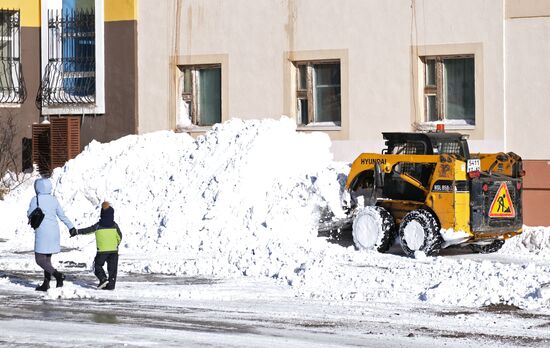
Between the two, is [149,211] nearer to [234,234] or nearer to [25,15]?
[234,234]

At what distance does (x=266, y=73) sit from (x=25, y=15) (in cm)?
681

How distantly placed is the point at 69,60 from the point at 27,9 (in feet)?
5.48

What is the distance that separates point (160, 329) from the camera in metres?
13.7

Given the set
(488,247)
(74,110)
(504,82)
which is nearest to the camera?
(488,247)

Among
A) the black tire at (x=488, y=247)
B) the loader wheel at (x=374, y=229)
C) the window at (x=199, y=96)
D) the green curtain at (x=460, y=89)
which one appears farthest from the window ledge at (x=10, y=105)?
the black tire at (x=488, y=247)

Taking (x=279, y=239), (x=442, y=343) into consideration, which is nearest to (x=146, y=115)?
(x=279, y=239)

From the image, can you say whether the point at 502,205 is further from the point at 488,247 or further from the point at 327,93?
the point at 327,93

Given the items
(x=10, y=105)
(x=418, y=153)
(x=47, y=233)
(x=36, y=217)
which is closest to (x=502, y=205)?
(x=418, y=153)

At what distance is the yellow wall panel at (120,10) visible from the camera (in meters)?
28.3

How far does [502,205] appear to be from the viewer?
67.9ft

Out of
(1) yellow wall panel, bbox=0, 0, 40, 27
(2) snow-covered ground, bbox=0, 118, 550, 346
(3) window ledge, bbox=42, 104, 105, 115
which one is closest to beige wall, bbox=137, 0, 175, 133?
(2) snow-covered ground, bbox=0, 118, 550, 346

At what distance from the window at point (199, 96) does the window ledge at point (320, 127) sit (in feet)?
7.50

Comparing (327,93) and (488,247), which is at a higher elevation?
(327,93)

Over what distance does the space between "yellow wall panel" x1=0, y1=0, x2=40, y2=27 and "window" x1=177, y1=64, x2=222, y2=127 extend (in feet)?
13.9
